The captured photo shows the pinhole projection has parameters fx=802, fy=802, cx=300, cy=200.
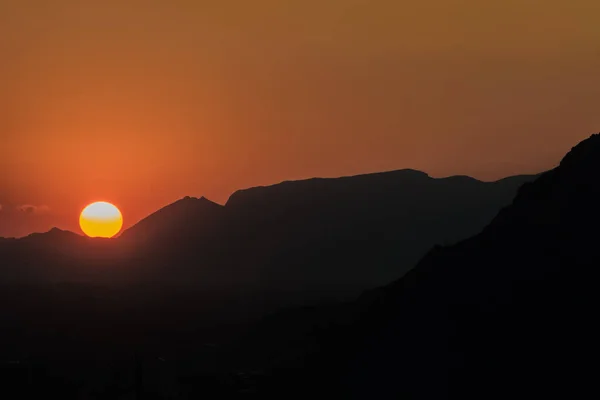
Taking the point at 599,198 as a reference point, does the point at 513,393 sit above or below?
below

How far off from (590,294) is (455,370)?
7.82 m

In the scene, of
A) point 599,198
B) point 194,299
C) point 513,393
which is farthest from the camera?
point 194,299

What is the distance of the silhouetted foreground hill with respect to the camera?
127 feet

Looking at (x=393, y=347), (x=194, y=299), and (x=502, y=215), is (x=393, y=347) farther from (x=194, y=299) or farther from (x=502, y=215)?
(x=194, y=299)

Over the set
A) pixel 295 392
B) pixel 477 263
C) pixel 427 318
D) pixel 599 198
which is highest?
pixel 599 198

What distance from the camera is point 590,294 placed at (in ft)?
131

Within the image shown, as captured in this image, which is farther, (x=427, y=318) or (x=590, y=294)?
(x=427, y=318)

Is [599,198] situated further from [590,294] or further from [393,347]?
[393,347]

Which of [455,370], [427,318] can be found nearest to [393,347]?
[427,318]

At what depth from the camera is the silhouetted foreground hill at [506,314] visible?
38812mm

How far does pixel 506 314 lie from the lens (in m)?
42.7

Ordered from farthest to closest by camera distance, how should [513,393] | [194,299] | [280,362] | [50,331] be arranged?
[194,299], [50,331], [280,362], [513,393]

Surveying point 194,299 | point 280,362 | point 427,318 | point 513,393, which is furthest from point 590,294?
point 194,299

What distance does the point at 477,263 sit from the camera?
4775cm
